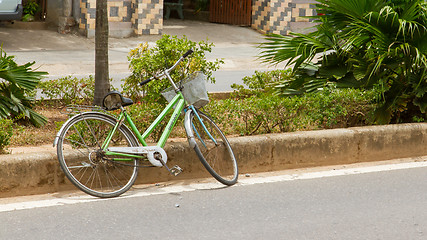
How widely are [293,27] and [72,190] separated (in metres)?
15.4

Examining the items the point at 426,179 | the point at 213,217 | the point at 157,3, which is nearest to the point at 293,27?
the point at 157,3

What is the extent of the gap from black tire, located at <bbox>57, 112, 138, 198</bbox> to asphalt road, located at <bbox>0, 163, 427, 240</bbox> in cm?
17

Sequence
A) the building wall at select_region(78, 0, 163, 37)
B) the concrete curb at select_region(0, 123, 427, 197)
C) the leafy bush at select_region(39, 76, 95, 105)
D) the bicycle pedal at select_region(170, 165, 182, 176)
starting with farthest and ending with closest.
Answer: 1. the building wall at select_region(78, 0, 163, 37)
2. the leafy bush at select_region(39, 76, 95, 105)
3. the bicycle pedal at select_region(170, 165, 182, 176)
4. the concrete curb at select_region(0, 123, 427, 197)

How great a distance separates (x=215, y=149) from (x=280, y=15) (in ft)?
46.9

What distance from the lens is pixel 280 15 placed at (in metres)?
20.1

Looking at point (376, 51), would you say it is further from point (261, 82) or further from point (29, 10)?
point (29, 10)

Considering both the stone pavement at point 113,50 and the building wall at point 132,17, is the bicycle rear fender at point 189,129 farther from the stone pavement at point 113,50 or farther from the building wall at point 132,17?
the building wall at point 132,17

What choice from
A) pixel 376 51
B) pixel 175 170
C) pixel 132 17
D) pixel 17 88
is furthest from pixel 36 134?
pixel 132 17

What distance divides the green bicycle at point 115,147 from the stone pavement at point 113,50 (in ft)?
18.9

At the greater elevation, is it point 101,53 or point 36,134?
point 101,53

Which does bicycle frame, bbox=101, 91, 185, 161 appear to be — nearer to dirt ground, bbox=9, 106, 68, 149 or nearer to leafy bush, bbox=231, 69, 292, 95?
dirt ground, bbox=9, 106, 68, 149

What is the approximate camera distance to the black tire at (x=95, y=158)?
562 cm

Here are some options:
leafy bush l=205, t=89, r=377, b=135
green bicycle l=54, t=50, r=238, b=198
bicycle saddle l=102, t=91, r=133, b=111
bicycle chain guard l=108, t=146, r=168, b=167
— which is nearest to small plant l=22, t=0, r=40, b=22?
leafy bush l=205, t=89, r=377, b=135

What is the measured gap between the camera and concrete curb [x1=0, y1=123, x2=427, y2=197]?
550 centimetres
